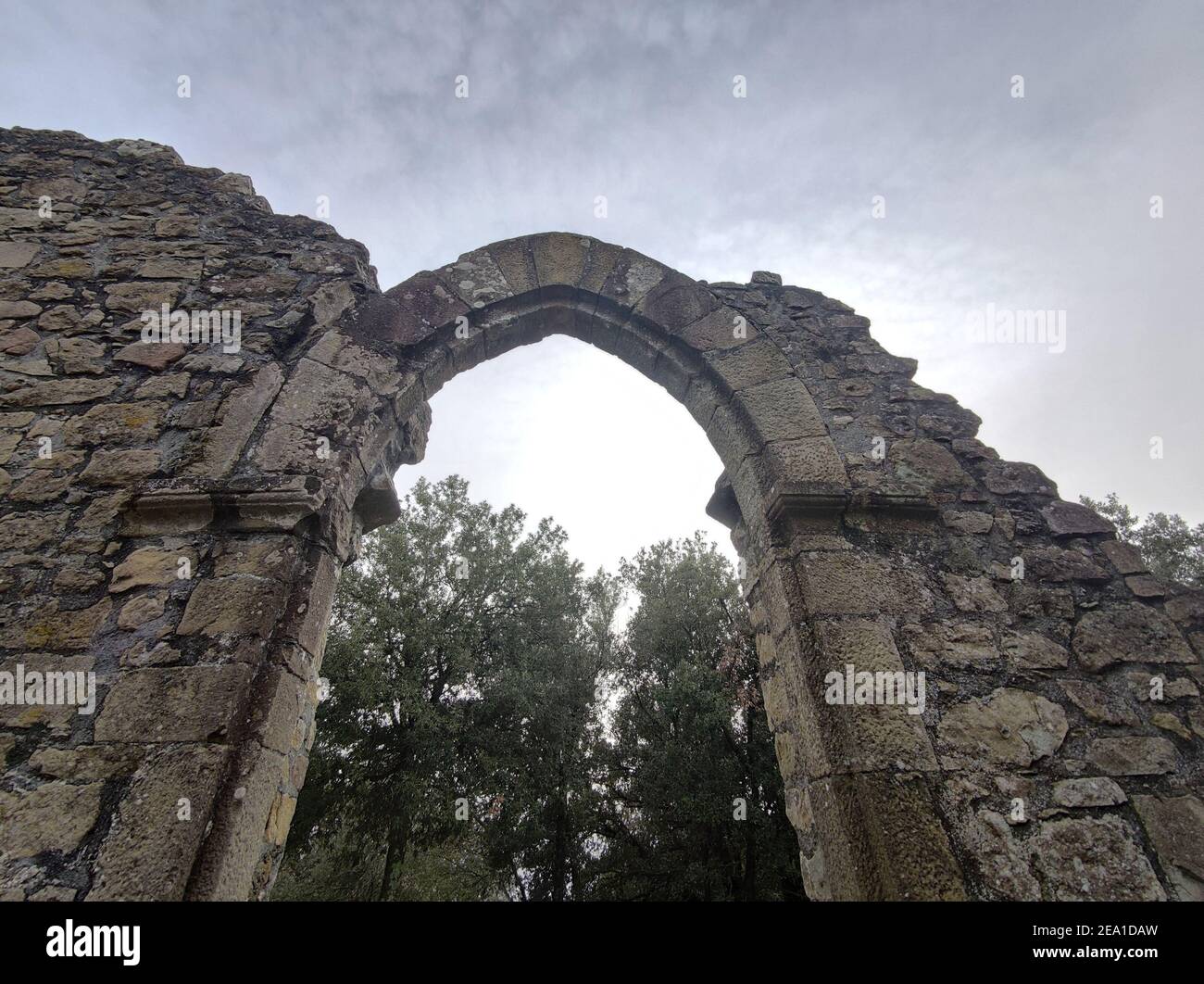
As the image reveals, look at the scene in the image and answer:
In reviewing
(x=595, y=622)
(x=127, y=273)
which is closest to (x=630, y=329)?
(x=127, y=273)

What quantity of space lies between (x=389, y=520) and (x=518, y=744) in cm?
869

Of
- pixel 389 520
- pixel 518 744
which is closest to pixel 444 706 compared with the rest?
pixel 518 744

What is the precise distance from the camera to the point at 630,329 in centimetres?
348

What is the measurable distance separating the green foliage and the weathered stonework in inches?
297

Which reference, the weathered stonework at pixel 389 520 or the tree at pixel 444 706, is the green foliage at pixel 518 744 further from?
the weathered stonework at pixel 389 520

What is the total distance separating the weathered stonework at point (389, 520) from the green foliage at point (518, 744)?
7554 millimetres

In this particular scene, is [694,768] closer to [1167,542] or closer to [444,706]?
[444,706]

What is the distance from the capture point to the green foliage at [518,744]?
9.65 metres

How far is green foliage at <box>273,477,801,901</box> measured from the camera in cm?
965
